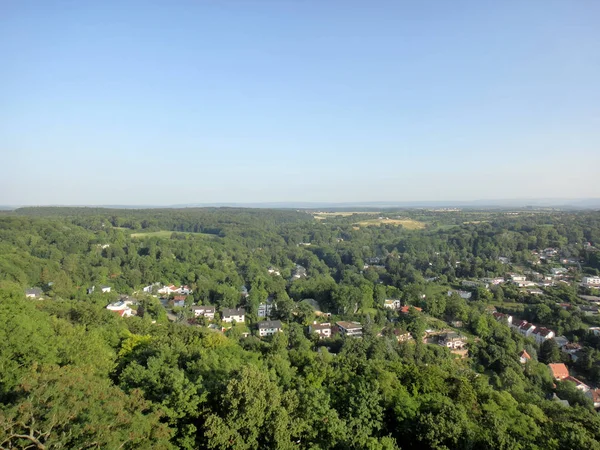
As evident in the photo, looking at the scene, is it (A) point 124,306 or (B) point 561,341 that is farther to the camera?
(A) point 124,306

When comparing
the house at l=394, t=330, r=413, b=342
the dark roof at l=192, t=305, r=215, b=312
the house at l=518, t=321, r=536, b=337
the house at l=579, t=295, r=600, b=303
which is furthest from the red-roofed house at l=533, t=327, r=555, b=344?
the dark roof at l=192, t=305, r=215, b=312

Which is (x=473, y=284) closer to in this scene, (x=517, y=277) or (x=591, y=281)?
(x=517, y=277)

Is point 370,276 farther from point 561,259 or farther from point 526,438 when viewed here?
point 526,438

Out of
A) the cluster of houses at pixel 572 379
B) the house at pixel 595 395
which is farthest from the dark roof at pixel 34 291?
the house at pixel 595 395

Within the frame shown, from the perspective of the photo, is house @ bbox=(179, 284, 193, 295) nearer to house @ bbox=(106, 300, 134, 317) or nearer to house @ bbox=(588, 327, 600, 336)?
house @ bbox=(106, 300, 134, 317)

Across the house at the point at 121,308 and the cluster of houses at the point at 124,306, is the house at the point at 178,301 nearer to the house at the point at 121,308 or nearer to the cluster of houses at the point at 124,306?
the cluster of houses at the point at 124,306

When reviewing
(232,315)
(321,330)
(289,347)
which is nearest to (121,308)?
(232,315)
